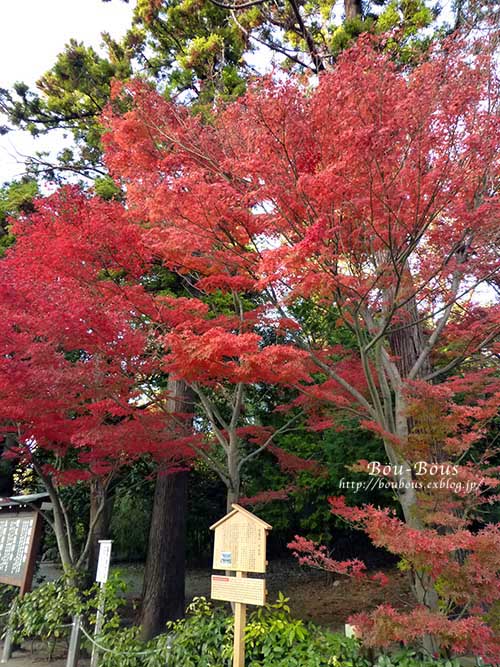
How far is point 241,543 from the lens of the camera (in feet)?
13.7

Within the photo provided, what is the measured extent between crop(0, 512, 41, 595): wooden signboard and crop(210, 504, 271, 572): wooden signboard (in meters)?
4.26

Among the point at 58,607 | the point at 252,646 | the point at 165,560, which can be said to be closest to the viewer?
the point at 252,646

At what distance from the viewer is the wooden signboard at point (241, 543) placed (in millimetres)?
4043

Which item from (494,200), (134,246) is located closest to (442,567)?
(494,200)

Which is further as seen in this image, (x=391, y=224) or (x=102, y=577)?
(x=102, y=577)

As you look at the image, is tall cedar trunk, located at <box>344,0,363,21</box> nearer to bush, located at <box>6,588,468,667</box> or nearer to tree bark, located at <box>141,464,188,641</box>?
tree bark, located at <box>141,464,188,641</box>

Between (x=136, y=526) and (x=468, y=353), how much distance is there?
1165cm

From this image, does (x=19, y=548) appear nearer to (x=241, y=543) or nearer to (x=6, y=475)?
(x=6, y=475)

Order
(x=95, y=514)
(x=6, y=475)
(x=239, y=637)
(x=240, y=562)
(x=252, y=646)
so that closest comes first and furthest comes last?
(x=239, y=637) < (x=240, y=562) < (x=252, y=646) < (x=95, y=514) < (x=6, y=475)

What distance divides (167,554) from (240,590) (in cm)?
488

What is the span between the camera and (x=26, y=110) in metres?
10.5

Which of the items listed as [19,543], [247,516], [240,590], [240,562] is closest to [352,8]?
[247,516]

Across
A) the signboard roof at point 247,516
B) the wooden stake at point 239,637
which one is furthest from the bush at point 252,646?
the signboard roof at point 247,516

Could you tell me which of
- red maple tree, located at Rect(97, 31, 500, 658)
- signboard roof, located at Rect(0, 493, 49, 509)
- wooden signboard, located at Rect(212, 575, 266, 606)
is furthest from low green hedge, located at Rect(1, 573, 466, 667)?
signboard roof, located at Rect(0, 493, 49, 509)
